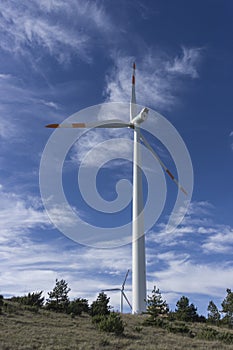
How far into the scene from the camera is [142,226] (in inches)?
1937

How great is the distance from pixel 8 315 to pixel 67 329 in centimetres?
662

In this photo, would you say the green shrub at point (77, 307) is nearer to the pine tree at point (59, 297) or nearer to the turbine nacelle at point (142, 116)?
the pine tree at point (59, 297)

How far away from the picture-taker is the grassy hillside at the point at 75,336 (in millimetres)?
22094

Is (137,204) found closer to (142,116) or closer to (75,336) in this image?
(142,116)

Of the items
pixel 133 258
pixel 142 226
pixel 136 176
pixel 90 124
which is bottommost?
pixel 133 258

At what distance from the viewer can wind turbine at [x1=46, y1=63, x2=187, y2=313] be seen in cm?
4534

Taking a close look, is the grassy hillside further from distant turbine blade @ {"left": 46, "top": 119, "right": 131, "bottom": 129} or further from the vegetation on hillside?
distant turbine blade @ {"left": 46, "top": 119, "right": 131, "bottom": 129}

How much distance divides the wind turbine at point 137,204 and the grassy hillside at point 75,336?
1029cm

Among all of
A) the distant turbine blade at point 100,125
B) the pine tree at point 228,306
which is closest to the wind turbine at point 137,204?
the distant turbine blade at point 100,125

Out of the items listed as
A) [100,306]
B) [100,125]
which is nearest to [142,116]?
[100,125]

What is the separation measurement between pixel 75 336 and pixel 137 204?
2669cm

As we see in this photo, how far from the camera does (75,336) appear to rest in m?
24.9

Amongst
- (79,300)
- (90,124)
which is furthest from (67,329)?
(90,124)

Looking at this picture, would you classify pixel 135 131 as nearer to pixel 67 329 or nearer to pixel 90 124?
pixel 90 124
